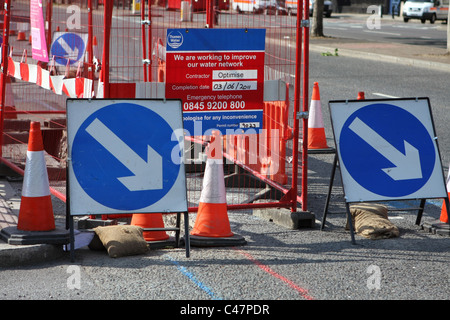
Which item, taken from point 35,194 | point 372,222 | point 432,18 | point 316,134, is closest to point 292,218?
point 372,222

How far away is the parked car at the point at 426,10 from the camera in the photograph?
46.3m

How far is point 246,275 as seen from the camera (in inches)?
228

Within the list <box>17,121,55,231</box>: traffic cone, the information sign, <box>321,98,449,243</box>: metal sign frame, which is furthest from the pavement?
<box>321,98,449,243</box>: metal sign frame

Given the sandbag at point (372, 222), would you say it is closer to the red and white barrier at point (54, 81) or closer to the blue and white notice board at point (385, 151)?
the blue and white notice board at point (385, 151)

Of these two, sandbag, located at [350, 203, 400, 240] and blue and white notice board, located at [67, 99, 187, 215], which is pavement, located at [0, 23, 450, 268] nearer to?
blue and white notice board, located at [67, 99, 187, 215]

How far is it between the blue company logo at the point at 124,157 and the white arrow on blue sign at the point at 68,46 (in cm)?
717

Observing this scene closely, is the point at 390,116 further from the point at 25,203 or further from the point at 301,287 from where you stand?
the point at 25,203

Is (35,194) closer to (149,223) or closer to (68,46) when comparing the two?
(149,223)

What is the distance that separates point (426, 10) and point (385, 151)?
1631 inches

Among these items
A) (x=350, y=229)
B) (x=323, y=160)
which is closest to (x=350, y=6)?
(x=323, y=160)

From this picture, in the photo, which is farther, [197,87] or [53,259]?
[197,87]

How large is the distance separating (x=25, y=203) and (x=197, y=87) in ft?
6.29

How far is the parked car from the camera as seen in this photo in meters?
46.3

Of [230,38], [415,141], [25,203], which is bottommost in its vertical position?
[25,203]
